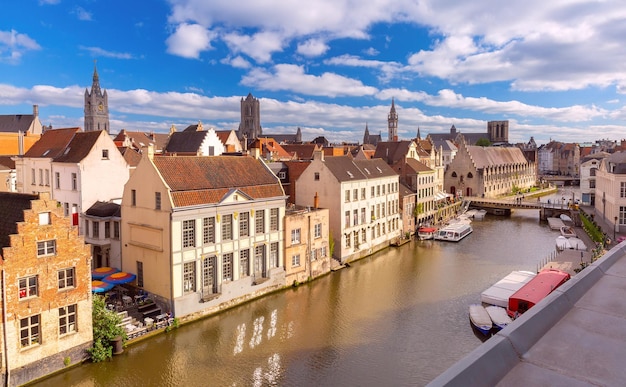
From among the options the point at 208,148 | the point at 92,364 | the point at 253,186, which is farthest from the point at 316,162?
the point at 92,364

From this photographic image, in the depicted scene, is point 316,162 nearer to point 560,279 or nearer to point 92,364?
point 560,279

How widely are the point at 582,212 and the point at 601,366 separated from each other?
2779 inches

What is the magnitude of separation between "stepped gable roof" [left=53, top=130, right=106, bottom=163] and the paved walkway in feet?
121

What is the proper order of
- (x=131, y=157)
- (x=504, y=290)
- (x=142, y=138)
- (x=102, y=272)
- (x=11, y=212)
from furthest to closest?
(x=142, y=138) < (x=131, y=157) < (x=504, y=290) < (x=102, y=272) < (x=11, y=212)

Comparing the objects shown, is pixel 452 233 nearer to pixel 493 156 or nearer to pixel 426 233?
pixel 426 233

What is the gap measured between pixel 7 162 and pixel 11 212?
34171mm

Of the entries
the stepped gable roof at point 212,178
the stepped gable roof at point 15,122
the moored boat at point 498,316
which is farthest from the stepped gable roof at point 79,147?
the stepped gable roof at point 15,122

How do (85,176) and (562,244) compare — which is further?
(562,244)

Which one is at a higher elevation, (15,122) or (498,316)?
(15,122)

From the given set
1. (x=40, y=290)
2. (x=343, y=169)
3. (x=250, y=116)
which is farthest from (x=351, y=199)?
(x=250, y=116)

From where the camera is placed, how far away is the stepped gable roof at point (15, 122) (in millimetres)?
79438

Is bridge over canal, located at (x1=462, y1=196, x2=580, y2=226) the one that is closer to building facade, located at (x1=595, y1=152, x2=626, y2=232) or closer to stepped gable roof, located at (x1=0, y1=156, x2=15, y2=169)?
building facade, located at (x1=595, y1=152, x2=626, y2=232)

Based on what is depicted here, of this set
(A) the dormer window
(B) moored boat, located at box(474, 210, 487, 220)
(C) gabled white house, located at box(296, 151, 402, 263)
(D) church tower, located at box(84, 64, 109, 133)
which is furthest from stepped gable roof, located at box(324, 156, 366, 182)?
(D) church tower, located at box(84, 64, 109, 133)

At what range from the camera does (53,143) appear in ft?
132
